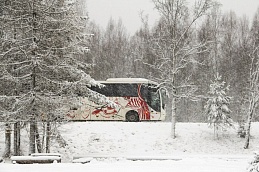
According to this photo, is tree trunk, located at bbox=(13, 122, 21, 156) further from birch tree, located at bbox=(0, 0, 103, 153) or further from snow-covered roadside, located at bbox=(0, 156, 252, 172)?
snow-covered roadside, located at bbox=(0, 156, 252, 172)

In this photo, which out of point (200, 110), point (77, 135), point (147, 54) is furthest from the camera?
point (147, 54)

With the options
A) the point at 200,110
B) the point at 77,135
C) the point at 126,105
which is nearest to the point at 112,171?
the point at 77,135

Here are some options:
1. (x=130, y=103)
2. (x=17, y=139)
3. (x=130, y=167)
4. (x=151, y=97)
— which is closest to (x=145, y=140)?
(x=130, y=103)

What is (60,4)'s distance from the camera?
16547 millimetres

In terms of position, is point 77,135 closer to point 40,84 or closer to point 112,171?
point 40,84

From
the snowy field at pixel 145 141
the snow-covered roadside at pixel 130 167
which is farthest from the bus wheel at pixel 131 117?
the snow-covered roadside at pixel 130 167

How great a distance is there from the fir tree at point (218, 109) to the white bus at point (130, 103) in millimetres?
3888

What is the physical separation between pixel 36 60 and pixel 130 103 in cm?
1320

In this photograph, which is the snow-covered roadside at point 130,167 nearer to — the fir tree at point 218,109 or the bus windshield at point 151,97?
the fir tree at point 218,109

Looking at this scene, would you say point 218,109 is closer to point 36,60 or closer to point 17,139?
point 17,139

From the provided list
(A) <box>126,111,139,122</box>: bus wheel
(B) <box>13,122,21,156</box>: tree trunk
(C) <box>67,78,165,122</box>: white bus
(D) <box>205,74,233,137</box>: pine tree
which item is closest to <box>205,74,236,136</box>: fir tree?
(D) <box>205,74,233,137</box>: pine tree

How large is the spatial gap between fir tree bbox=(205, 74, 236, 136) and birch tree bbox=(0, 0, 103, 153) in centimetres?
1168

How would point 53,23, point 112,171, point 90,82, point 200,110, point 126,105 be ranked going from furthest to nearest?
point 200,110, point 126,105, point 90,82, point 53,23, point 112,171

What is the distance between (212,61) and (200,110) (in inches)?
259
